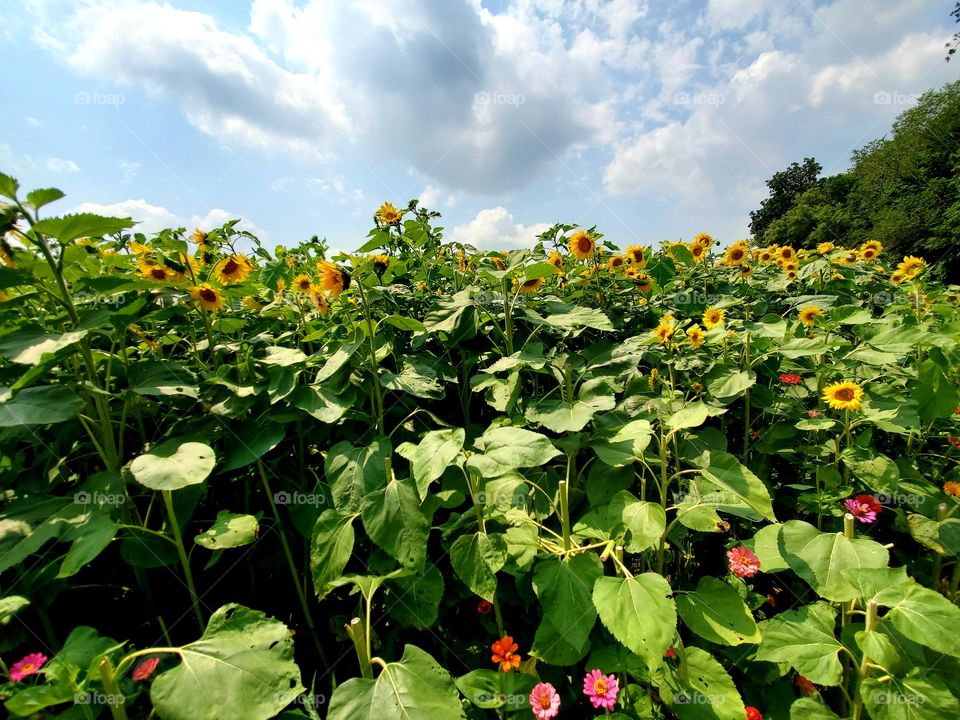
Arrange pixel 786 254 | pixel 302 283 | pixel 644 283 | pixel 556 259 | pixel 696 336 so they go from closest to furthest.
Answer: pixel 696 336
pixel 302 283
pixel 644 283
pixel 556 259
pixel 786 254

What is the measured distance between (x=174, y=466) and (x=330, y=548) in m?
0.47

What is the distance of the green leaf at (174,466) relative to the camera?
1103mm

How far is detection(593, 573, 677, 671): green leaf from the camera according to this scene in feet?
3.16

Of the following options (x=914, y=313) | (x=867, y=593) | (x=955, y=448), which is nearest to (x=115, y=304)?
(x=867, y=593)

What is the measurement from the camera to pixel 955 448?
1944 millimetres

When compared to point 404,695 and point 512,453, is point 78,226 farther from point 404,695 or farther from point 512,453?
point 404,695

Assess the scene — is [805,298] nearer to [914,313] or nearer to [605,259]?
[914,313]

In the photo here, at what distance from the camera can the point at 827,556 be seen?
1213mm

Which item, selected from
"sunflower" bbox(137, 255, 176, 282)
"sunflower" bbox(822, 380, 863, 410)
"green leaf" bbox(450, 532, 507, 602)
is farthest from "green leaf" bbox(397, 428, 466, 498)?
"sunflower" bbox(822, 380, 863, 410)

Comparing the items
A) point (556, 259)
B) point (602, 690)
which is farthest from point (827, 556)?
point (556, 259)

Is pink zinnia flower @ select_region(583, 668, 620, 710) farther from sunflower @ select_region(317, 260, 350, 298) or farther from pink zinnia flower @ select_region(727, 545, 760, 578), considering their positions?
sunflower @ select_region(317, 260, 350, 298)

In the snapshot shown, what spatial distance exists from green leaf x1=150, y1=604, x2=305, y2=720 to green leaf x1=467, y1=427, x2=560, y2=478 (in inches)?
24.7

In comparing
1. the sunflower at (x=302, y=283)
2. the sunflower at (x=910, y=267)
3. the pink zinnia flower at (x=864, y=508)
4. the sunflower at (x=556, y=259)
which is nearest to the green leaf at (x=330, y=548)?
the sunflower at (x=302, y=283)

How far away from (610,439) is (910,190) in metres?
38.8
